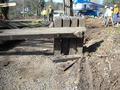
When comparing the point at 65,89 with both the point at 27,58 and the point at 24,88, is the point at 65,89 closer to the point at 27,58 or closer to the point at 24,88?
the point at 24,88

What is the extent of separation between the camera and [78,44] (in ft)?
40.8

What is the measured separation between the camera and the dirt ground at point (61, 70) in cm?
899

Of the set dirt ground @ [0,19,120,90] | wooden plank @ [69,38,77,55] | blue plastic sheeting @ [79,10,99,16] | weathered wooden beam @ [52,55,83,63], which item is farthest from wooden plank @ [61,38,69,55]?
blue plastic sheeting @ [79,10,99,16]

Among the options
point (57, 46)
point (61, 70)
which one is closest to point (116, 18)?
point (57, 46)

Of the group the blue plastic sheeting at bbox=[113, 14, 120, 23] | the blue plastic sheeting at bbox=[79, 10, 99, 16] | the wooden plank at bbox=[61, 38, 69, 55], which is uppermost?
the wooden plank at bbox=[61, 38, 69, 55]

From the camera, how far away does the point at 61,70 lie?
1048cm

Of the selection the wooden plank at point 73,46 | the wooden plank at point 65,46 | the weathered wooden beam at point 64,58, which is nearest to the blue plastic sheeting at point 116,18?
the wooden plank at point 65,46

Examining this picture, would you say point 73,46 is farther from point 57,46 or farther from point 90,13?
point 90,13

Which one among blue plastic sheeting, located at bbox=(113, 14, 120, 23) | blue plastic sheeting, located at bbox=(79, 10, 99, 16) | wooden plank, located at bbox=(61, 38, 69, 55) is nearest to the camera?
wooden plank, located at bbox=(61, 38, 69, 55)

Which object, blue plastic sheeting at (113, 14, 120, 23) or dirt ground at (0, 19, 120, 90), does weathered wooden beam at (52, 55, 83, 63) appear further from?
blue plastic sheeting at (113, 14, 120, 23)

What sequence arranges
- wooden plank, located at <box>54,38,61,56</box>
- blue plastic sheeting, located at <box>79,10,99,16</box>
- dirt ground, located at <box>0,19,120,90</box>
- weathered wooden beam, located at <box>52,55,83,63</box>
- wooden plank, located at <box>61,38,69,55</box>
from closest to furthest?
dirt ground, located at <box>0,19,120,90</box> → weathered wooden beam, located at <box>52,55,83,63</box> → wooden plank, located at <box>54,38,61,56</box> → wooden plank, located at <box>61,38,69,55</box> → blue plastic sheeting, located at <box>79,10,99,16</box>

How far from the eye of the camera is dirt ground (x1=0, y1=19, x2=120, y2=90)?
8.99m

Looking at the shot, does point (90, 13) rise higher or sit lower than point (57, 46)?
lower

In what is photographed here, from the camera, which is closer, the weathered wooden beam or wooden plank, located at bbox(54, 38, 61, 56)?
the weathered wooden beam
